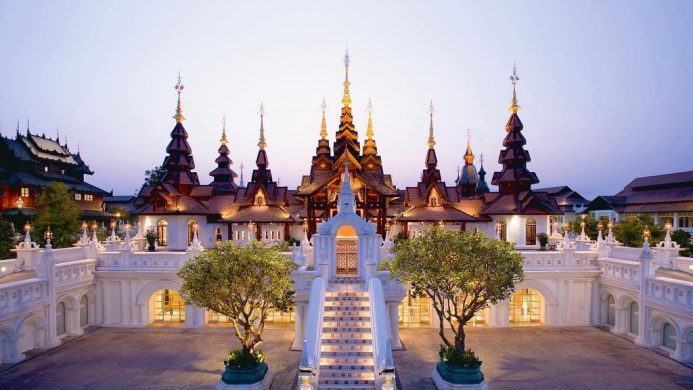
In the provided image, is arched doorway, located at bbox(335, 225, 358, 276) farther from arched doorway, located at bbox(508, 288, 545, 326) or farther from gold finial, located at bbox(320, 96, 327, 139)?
gold finial, located at bbox(320, 96, 327, 139)

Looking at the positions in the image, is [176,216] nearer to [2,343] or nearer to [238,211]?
[238,211]

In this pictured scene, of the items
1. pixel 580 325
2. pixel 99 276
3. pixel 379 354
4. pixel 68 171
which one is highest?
pixel 68 171

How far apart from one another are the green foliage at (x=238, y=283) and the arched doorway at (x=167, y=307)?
10.4 m

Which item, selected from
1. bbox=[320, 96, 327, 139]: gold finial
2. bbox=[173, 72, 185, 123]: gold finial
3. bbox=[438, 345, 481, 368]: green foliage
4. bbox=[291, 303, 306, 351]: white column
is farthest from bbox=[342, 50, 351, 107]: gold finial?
bbox=[438, 345, 481, 368]: green foliage

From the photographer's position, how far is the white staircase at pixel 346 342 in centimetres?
1562

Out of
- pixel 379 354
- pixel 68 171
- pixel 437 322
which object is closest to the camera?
pixel 379 354

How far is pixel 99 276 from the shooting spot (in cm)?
2431

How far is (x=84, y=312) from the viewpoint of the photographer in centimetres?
2412

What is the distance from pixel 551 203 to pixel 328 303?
88.0ft

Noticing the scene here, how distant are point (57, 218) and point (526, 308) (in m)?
42.0

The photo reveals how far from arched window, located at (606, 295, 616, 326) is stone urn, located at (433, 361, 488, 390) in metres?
13.8

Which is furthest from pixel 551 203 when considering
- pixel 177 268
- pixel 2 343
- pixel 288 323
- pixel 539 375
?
pixel 2 343

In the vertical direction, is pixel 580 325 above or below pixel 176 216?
below

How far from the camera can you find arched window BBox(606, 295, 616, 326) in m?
23.6
